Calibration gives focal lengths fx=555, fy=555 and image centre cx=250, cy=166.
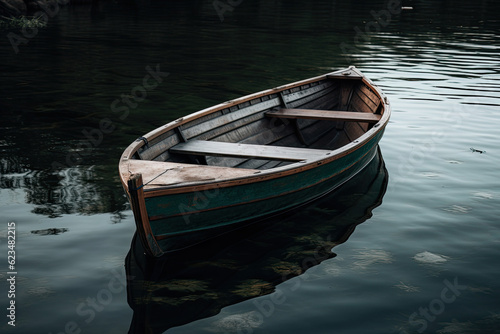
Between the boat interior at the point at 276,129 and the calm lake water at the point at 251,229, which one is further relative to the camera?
the boat interior at the point at 276,129

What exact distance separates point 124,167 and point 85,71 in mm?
11334

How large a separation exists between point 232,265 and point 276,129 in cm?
446

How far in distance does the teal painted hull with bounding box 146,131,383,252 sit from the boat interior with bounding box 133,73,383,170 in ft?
1.52


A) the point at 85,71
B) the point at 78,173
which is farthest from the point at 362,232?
the point at 85,71

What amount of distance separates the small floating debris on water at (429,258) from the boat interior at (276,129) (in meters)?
1.95

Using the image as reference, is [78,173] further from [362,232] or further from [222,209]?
[362,232]

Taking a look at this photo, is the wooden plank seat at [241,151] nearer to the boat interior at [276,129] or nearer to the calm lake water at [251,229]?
the boat interior at [276,129]

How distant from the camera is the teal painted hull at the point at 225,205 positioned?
5852mm

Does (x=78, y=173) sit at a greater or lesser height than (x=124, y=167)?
lesser

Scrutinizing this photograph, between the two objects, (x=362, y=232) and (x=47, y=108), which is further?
(x=47, y=108)

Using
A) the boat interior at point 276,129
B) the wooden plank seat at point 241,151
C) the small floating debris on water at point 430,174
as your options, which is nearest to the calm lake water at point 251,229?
the small floating debris on water at point 430,174

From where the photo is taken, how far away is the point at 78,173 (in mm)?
8883

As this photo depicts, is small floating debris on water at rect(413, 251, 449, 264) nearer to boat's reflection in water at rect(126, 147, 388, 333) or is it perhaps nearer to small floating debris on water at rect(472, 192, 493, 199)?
boat's reflection in water at rect(126, 147, 388, 333)

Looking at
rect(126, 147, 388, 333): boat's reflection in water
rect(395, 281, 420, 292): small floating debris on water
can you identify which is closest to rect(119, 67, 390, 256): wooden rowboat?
rect(126, 147, 388, 333): boat's reflection in water
